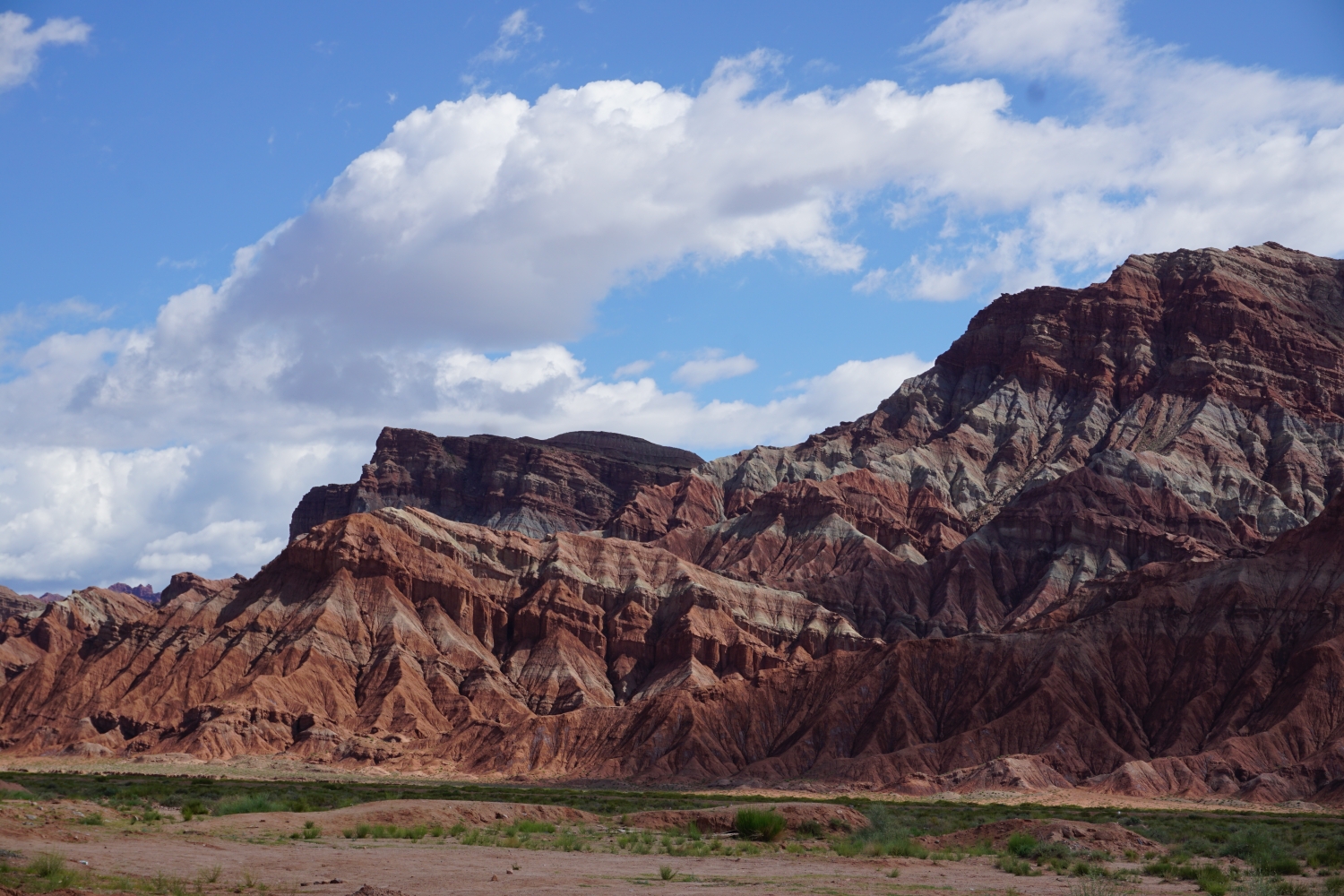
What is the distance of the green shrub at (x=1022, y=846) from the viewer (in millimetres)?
48812

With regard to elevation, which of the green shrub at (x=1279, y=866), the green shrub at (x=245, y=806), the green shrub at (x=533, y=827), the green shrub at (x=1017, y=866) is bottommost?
the green shrub at (x=1279, y=866)

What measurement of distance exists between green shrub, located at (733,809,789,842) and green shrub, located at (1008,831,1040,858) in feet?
25.4

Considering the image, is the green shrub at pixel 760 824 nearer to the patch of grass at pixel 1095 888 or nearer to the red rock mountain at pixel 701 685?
the patch of grass at pixel 1095 888

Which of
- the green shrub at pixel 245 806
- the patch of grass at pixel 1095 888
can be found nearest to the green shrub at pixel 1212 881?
the patch of grass at pixel 1095 888

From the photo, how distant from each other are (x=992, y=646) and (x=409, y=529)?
Answer: 255ft

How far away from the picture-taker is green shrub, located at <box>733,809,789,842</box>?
172ft

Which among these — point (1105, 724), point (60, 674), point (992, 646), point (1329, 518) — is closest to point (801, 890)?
point (1105, 724)

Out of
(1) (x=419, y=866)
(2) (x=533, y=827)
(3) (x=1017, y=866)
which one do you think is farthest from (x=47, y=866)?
(3) (x=1017, y=866)

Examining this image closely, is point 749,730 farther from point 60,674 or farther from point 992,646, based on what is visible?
point 60,674

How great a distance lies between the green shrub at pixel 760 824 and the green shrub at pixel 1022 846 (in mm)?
7731

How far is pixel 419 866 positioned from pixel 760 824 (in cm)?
1613

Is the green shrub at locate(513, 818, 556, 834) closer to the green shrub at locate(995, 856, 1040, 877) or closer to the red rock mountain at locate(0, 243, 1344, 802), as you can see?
the green shrub at locate(995, 856, 1040, 877)

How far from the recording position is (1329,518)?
512ft

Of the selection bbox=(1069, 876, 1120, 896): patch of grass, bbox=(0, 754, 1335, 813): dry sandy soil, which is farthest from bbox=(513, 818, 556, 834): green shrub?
bbox=(0, 754, 1335, 813): dry sandy soil
